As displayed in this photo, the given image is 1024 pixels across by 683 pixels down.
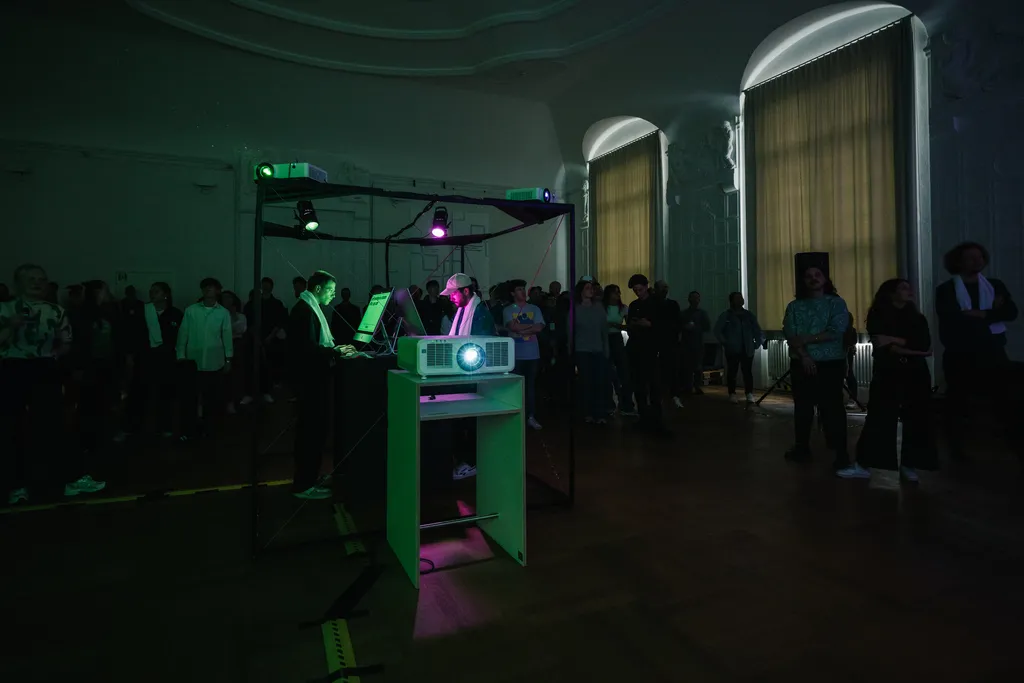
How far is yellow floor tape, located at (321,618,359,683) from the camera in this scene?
1767 millimetres

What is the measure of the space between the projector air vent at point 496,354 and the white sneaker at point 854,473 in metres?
2.72

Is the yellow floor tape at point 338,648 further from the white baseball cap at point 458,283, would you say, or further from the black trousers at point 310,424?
the white baseball cap at point 458,283

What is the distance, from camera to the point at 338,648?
73.6 inches

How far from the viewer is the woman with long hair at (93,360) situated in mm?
4152

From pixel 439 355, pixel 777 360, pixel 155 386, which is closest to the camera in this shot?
pixel 439 355

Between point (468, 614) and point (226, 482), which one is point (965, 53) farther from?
point (226, 482)

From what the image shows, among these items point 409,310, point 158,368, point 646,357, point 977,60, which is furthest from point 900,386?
point 158,368

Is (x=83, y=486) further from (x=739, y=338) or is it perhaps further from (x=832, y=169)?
(x=832, y=169)

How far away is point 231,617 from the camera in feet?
6.84

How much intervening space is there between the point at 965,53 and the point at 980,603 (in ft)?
18.8

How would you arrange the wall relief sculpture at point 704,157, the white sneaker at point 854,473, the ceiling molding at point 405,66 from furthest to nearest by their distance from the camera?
1. the wall relief sculpture at point 704,157
2. the ceiling molding at point 405,66
3. the white sneaker at point 854,473

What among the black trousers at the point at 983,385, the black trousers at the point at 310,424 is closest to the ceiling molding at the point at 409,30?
the black trousers at the point at 983,385

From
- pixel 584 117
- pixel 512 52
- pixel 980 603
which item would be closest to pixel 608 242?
pixel 584 117

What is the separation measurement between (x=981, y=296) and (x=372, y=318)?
4.18 metres
